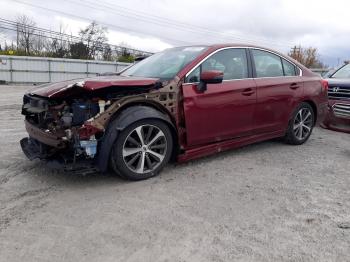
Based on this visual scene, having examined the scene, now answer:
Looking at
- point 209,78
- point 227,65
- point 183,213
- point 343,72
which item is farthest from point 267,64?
point 343,72

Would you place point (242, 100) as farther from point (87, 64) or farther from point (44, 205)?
point (87, 64)

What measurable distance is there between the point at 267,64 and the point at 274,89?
16.6 inches

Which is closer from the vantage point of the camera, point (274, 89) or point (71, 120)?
point (71, 120)

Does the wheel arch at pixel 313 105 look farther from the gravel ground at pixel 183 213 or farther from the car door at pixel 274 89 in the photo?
the gravel ground at pixel 183 213

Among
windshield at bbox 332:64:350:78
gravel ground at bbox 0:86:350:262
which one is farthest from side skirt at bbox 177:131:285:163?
windshield at bbox 332:64:350:78

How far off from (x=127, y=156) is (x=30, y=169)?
1.34 m

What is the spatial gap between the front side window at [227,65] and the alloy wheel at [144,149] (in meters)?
0.81

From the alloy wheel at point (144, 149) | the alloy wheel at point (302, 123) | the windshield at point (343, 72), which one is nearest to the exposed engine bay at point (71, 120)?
the alloy wheel at point (144, 149)

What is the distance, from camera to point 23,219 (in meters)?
3.16

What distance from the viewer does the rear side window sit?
579 centimetres

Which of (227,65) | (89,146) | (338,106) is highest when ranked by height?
(227,65)

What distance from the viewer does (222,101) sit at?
15.3 feet

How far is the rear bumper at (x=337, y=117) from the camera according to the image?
6.78 m

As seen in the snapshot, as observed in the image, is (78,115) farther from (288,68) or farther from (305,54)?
(305,54)
